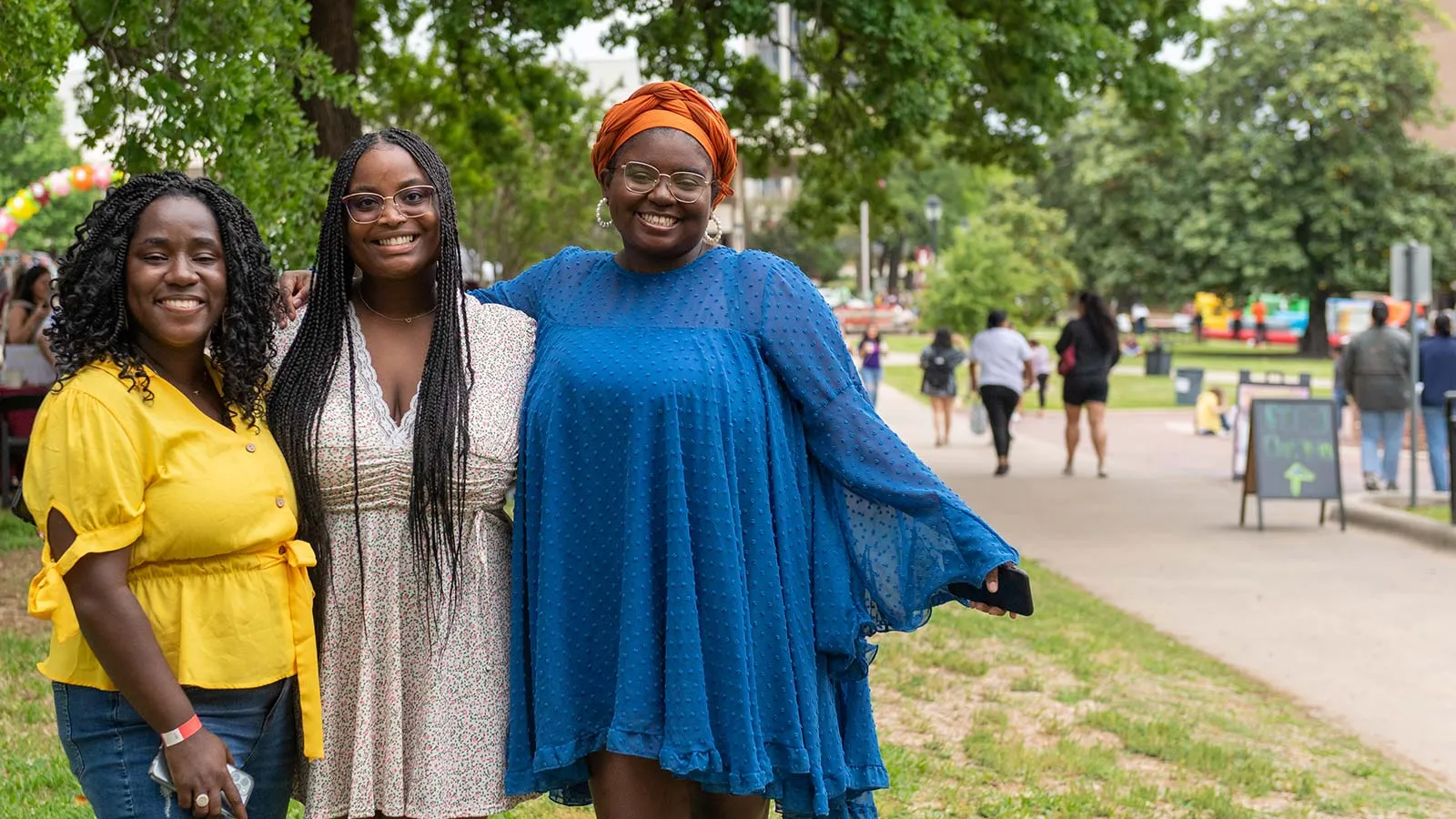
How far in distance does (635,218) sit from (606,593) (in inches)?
29.4

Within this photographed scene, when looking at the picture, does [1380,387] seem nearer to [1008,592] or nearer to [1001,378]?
[1001,378]

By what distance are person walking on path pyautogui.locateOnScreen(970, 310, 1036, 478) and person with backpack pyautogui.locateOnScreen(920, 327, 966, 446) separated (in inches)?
121

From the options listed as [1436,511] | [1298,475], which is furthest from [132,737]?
[1436,511]

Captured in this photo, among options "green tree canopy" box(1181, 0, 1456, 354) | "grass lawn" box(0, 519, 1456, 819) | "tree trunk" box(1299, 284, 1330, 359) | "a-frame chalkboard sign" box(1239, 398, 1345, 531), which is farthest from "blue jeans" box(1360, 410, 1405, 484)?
"tree trunk" box(1299, 284, 1330, 359)

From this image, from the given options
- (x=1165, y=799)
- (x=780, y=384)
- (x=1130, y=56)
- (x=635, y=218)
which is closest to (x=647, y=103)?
(x=635, y=218)

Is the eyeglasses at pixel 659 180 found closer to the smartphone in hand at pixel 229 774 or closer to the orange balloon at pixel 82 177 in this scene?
the smartphone in hand at pixel 229 774

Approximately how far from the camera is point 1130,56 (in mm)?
12695

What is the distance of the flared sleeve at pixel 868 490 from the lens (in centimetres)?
306

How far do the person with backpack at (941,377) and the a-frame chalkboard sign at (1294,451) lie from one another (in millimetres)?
7076

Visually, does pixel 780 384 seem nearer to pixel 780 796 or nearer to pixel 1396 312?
pixel 780 796

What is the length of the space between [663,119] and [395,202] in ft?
1.80

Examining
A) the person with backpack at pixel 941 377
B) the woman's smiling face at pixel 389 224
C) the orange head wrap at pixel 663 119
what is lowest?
the person with backpack at pixel 941 377

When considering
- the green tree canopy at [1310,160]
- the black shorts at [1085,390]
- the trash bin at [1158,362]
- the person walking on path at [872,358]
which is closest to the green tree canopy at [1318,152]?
the green tree canopy at [1310,160]

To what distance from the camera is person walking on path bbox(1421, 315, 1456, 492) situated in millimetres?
14703
